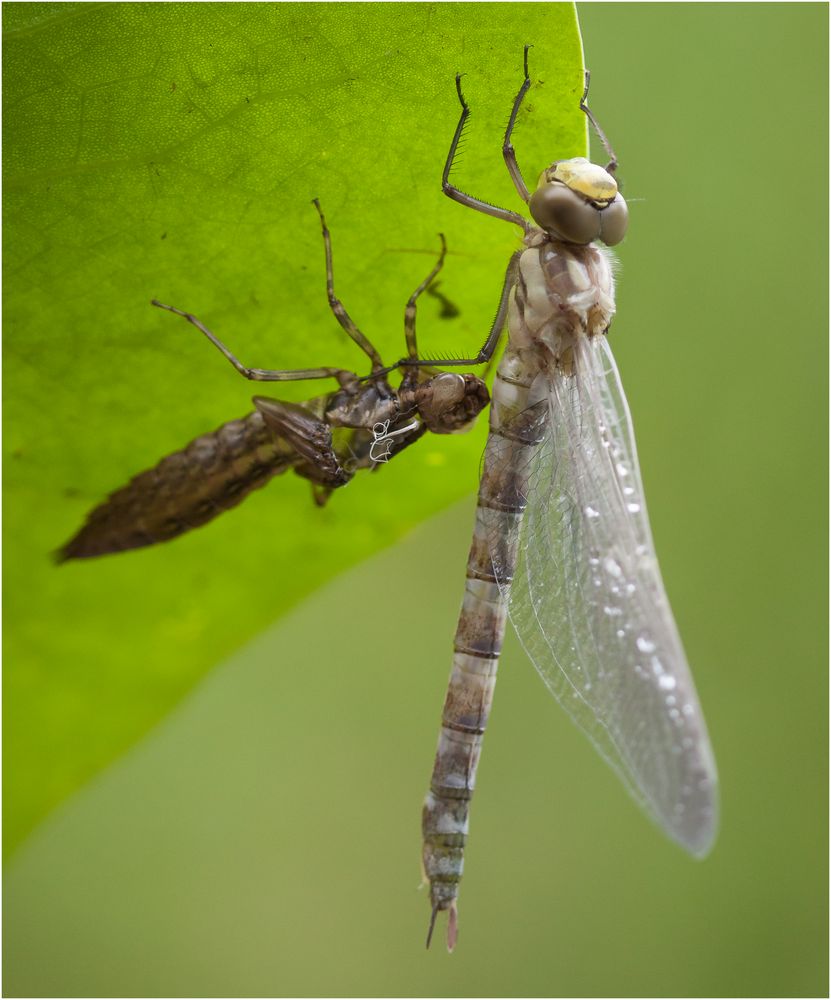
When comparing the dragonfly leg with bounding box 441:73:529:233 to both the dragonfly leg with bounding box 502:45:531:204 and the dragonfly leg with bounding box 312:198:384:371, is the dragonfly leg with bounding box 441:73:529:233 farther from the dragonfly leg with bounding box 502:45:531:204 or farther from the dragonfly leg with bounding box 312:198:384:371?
the dragonfly leg with bounding box 312:198:384:371

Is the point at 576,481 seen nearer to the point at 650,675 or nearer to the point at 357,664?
the point at 650,675

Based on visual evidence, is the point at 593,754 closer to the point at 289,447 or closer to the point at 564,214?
the point at 289,447

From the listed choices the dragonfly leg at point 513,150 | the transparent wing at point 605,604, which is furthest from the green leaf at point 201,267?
the transparent wing at point 605,604

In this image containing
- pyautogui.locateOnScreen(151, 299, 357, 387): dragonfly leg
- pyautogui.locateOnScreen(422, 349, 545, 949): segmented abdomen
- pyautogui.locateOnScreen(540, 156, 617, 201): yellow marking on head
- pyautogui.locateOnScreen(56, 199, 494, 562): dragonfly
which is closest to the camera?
pyautogui.locateOnScreen(151, 299, 357, 387): dragonfly leg

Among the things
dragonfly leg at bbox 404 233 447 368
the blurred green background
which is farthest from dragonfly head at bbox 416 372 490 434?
the blurred green background

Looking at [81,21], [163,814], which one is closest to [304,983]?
[163,814]

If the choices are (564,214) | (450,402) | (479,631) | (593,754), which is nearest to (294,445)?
(450,402)
